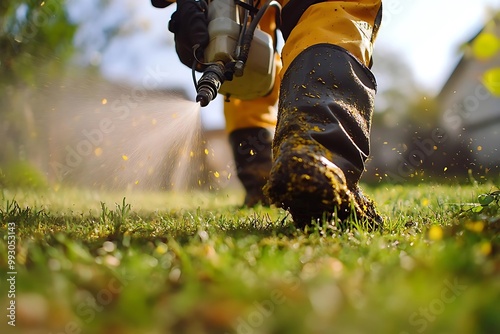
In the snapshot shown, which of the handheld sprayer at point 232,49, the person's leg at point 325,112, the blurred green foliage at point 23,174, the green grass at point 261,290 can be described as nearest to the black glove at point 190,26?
the handheld sprayer at point 232,49

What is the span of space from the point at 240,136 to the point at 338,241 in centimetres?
178

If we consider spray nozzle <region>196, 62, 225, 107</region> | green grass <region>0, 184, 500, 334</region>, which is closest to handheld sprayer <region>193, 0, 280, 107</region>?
spray nozzle <region>196, 62, 225, 107</region>

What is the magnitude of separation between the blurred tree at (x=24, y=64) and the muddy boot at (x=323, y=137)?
485 cm

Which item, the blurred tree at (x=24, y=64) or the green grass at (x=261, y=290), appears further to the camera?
the blurred tree at (x=24, y=64)

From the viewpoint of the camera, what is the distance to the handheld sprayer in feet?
6.59

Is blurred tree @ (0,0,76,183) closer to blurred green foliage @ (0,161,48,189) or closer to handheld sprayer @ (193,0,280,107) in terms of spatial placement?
blurred green foliage @ (0,161,48,189)

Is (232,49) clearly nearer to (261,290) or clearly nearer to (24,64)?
(261,290)

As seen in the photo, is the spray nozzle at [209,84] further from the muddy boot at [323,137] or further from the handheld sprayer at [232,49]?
the muddy boot at [323,137]

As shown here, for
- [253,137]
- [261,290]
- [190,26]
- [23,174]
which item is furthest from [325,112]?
[23,174]

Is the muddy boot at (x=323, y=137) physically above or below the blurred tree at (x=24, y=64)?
above

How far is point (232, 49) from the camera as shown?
2.17 metres

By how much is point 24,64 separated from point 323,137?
6026 mm

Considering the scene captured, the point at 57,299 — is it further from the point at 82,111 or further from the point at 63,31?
the point at 63,31

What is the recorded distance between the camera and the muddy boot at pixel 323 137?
4.81 ft
